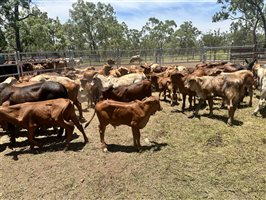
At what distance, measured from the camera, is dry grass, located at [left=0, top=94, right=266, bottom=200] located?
441 cm

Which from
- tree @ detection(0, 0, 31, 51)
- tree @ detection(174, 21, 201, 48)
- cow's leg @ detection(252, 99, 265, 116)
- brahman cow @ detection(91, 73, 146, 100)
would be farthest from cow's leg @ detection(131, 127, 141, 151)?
tree @ detection(174, 21, 201, 48)

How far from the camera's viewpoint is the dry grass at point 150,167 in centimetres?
441

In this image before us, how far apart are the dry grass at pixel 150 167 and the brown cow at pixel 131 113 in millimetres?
543

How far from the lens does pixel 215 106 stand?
30.4 feet

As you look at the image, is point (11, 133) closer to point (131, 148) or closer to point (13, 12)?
point (131, 148)

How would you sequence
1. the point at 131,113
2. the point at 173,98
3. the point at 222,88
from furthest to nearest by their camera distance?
the point at 173,98
the point at 222,88
the point at 131,113

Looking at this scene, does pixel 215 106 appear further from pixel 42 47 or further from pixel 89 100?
pixel 42 47

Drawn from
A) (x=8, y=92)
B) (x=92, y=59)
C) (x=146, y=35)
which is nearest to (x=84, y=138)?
(x=8, y=92)

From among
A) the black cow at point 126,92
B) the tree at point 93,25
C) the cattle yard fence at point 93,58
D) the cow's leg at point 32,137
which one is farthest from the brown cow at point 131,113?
the tree at point 93,25

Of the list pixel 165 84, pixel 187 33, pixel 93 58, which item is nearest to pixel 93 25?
pixel 187 33

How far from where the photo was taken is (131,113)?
18.7ft

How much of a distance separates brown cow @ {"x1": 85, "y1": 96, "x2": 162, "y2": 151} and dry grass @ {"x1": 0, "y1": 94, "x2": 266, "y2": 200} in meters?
0.54

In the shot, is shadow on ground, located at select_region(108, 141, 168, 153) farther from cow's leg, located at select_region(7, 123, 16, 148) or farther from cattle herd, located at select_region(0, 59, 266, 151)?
cow's leg, located at select_region(7, 123, 16, 148)

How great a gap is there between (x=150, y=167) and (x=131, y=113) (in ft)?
3.83
